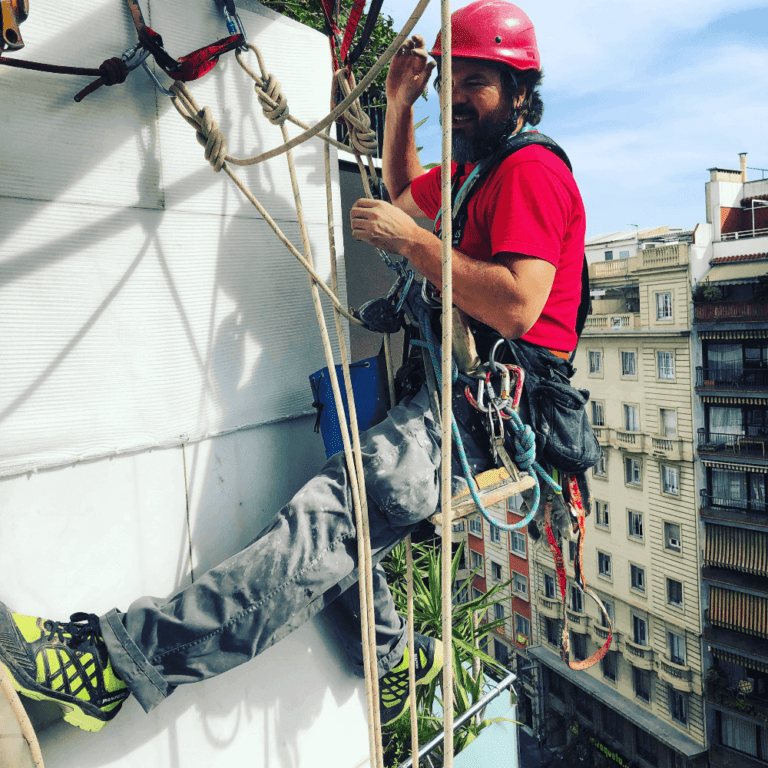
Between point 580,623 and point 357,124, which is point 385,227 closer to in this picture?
point 357,124

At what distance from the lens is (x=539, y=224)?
132cm

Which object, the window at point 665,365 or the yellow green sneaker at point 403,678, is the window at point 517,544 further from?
the yellow green sneaker at point 403,678

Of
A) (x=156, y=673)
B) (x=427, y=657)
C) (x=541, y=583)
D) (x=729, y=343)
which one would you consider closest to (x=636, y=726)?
(x=541, y=583)

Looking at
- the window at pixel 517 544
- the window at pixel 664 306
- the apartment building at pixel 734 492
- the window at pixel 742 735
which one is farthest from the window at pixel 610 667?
the window at pixel 664 306

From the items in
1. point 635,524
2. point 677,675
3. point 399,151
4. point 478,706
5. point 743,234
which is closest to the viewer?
point 399,151

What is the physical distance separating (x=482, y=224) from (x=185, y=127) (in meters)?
0.76

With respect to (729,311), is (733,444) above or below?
below

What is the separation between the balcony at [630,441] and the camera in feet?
56.5

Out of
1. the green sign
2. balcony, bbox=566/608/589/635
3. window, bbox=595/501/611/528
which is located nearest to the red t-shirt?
window, bbox=595/501/611/528

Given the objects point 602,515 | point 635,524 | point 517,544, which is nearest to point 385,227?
point 635,524

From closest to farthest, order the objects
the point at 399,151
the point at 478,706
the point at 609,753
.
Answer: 1. the point at 399,151
2. the point at 478,706
3. the point at 609,753

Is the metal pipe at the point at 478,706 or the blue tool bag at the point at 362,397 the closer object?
the blue tool bag at the point at 362,397

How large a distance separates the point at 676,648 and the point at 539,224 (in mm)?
18671

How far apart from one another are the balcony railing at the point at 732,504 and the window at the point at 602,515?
2.69 metres
